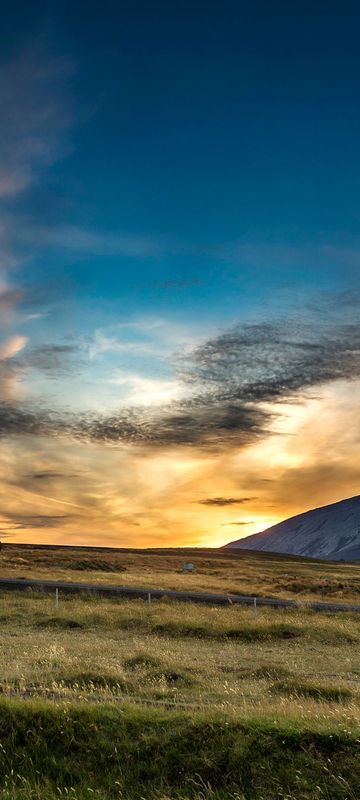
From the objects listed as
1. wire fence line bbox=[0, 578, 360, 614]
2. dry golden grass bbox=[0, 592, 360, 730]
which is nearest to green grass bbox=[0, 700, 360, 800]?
dry golden grass bbox=[0, 592, 360, 730]

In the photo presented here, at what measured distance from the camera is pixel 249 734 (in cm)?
1075

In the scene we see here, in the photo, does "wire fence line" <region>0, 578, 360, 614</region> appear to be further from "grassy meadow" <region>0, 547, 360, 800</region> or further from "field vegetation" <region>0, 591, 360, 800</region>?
"field vegetation" <region>0, 591, 360, 800</region>

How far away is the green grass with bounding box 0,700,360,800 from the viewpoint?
9.79 metres

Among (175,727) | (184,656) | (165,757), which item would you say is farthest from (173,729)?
(184,656)

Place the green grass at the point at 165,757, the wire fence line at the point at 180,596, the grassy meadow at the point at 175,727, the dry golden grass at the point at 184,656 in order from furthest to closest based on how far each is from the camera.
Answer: the wire fence line at the point at 180,596, the dry golden grass at the point at 184,656, the grassy meadow at the point at 175,727, the green grass at the point at 165,757

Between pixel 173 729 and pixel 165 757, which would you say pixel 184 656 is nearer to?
pixel 173 729

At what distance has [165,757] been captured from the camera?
423 inches

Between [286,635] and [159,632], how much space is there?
638 centimetres

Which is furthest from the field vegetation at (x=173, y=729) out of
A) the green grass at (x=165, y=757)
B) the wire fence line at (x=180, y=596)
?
the wire fence line at (x=180, y=596)

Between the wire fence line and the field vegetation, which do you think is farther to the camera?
the wire fence line

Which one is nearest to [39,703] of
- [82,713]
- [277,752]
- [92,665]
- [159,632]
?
[82,713]

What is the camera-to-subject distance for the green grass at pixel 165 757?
9789mm

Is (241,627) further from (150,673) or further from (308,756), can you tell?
(308,756)

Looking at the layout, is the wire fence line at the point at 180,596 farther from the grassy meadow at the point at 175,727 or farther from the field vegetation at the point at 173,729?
the field vegetation at the point at 173,729
